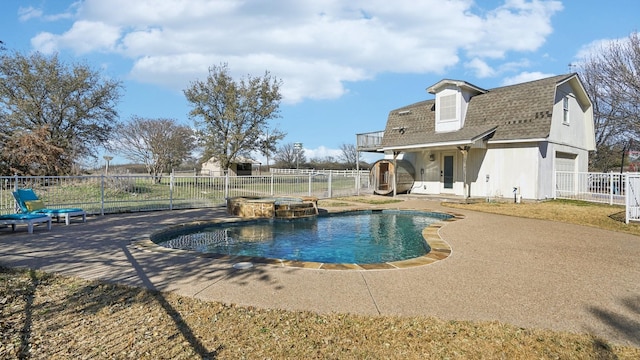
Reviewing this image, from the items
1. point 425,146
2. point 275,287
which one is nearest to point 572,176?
point 425,146

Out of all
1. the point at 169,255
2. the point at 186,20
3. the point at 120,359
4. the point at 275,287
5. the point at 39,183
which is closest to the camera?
the point at 120,359

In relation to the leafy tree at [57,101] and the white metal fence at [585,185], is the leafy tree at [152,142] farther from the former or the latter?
the white metal fence at [585,185]

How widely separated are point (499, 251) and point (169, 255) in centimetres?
590

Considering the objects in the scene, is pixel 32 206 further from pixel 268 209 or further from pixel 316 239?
pixel 316 239

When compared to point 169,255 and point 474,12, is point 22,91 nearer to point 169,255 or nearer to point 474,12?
point 169,255

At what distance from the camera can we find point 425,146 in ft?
53.7

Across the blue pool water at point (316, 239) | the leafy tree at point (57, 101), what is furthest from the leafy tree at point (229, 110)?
the blue pool water at point (316, 239)

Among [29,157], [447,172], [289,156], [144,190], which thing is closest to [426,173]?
[447,172]

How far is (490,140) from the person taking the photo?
15.3 metres

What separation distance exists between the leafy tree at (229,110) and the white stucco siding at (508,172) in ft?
59.5

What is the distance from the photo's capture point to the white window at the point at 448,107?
17156 mm

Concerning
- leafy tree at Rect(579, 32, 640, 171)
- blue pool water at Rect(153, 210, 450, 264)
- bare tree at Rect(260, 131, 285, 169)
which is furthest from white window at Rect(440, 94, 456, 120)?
bare tree at Rect(260, 131, 285, 169)

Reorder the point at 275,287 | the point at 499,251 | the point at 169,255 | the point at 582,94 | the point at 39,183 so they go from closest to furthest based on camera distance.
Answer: the point at 275,287 → the point at 169,255 → the point at 499,251 → the point at 39,183 → the point at 582,94

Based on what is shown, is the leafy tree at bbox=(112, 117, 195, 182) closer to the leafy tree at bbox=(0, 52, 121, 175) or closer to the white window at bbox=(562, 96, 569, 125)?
the leafy tree at bbox=(0, 52, 121, 175)
